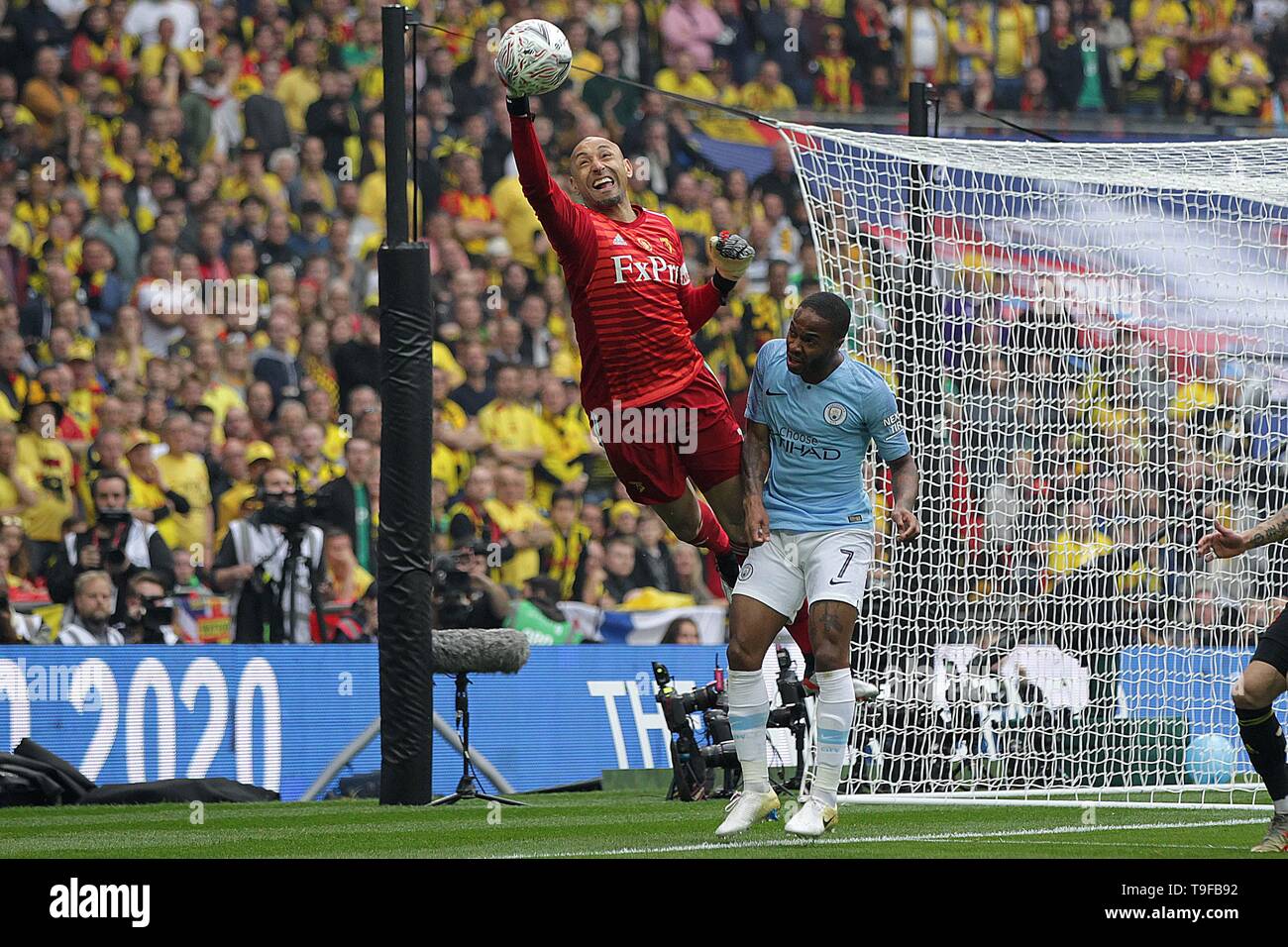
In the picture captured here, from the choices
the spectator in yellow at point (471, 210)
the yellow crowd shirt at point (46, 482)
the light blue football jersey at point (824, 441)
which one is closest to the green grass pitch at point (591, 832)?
the light blue football jersey at point (824, 441)

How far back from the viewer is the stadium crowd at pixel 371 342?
13992mm

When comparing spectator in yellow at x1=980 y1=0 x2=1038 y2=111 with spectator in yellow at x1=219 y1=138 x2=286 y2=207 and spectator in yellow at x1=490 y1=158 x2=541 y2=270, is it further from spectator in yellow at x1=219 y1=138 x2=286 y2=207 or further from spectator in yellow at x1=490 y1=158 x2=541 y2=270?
spectator in yellow at x1=219 y1=138 x2=286 y2=207

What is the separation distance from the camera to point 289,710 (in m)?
13.7

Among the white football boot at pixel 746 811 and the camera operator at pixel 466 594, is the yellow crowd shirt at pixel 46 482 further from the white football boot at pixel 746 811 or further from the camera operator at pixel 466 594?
the white football boot at pixel 746 811

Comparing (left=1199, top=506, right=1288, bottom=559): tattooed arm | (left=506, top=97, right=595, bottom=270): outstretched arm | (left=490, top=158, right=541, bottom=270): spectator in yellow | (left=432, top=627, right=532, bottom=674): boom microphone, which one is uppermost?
(left=490, top=158, right=541, bottom=270): spectator in yellow

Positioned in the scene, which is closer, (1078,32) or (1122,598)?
(1122,598)

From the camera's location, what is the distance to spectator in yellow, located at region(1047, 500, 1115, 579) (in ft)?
45.4

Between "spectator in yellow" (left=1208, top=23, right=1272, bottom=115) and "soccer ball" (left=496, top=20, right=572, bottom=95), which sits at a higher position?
"spectator in yellow" (left=1208, top=23, right=1272, bottom=115)

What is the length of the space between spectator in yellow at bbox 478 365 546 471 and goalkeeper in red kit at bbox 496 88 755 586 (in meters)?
7.67

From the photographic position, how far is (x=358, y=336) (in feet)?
57.8

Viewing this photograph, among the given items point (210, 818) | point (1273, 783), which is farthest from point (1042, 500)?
point (210, 818)

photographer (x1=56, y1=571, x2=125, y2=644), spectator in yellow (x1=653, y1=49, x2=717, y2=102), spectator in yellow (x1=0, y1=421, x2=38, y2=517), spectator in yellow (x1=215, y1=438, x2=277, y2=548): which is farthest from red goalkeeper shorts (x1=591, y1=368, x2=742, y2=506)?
spectator in yellow (x1=653, y1=49, x2=717, y2=102)

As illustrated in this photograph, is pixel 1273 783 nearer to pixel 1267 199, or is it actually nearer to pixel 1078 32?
pixel 1267 199

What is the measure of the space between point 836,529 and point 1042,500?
4.98 m
